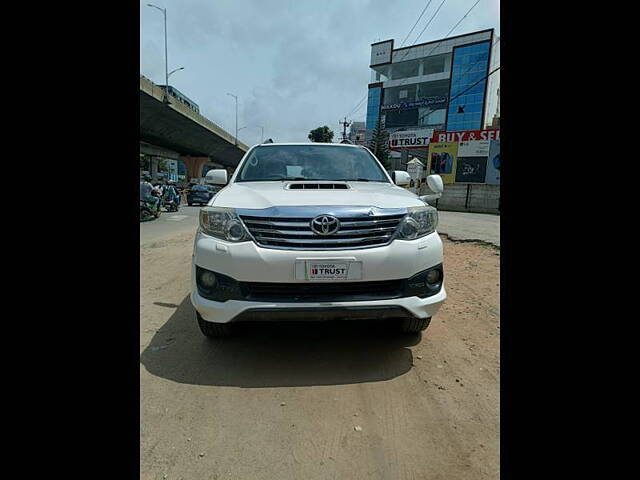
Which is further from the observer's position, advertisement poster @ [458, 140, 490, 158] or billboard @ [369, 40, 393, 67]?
billboard @ [369, 40, 393, 67]

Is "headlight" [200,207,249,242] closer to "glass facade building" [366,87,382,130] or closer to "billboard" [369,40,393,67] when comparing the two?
"glass facade building" [366,87,382,130]

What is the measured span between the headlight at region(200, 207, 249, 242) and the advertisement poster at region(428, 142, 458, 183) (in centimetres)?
2925

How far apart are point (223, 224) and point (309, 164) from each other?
156 cm

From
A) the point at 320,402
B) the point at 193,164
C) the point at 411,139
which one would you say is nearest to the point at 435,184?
the point at 320,402

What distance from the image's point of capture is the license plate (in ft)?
7.60

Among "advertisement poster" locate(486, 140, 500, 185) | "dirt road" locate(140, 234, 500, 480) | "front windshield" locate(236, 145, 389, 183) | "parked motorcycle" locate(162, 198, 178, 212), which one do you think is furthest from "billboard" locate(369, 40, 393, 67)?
"dirt road" locate(140, 234, 500, 480)

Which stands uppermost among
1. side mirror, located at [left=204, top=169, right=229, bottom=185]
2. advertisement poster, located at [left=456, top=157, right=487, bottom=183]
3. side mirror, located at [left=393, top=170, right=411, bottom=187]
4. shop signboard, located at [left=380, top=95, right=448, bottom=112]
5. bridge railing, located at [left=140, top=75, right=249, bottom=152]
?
shop signboard, located at [left=380, top=95, right=448, bottom=112]

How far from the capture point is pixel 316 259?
2.32 meters

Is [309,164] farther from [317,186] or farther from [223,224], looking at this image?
[223,224]

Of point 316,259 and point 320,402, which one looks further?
point 316,259

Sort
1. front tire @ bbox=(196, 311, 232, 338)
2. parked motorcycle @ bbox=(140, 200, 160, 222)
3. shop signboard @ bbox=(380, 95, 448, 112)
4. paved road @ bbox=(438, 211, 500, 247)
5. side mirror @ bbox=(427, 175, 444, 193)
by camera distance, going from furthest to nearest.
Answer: shop signboard @ bbox=(380, 95, 448, 112)
parked motorcycle @ bbox=(140, 200, 160, 222)
paved road @ bbox=(438, 211, 500, 247)
side mirror @ bbox=(427, 175, 444, 193)
front tire @ bbox=(196, 311, 232, 338)
